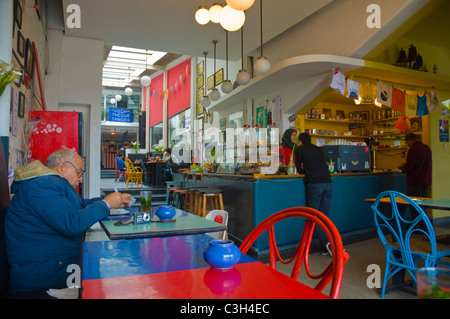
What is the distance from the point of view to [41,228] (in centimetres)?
175

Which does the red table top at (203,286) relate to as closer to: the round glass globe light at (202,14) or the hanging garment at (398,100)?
the round glass globe light at (202,14)

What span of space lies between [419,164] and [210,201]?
3717 mm

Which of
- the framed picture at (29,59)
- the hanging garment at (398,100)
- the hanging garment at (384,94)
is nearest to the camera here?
the framed picture at (29,59)

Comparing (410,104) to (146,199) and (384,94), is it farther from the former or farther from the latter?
(146,199)

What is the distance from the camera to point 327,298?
0.88 metres

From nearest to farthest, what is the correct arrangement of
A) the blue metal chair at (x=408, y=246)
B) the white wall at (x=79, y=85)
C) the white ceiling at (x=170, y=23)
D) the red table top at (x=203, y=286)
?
the red table top at (x=203, y=286), the blue metal chair at (x=408, y=246), the white ceiling at (x=170, y=23), the white wall at (x=79, y=85)

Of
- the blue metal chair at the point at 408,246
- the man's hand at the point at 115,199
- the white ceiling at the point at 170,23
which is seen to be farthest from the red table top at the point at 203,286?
the white ceiling at the point at 170,23

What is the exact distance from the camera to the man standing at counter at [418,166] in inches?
216

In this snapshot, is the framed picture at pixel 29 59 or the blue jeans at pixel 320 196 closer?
the framed picture at pixel 29 59

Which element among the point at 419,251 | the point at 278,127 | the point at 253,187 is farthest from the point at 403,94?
the point at 419,251

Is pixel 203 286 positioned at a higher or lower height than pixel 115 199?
lower

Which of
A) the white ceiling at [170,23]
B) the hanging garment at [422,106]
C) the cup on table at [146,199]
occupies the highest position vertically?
the white ceiling at [170,23]

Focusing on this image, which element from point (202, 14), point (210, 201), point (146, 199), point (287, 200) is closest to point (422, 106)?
point (287, 200)
